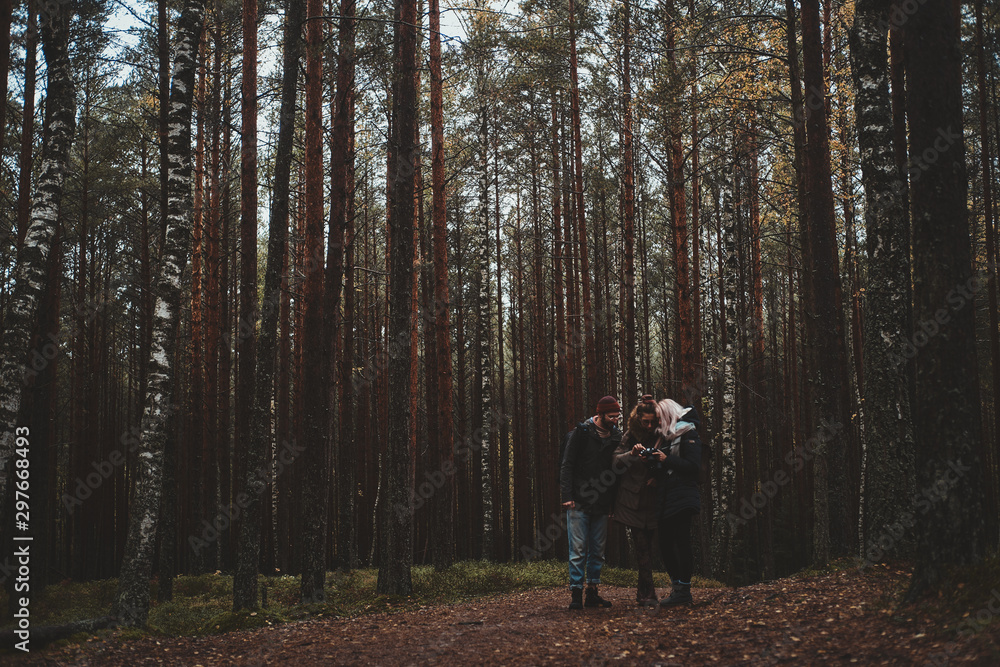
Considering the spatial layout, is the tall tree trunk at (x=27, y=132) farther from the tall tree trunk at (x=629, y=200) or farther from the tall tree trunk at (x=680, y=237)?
the tall tree trunk at (x=680, y=237)

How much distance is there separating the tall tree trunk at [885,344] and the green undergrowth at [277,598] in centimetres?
604

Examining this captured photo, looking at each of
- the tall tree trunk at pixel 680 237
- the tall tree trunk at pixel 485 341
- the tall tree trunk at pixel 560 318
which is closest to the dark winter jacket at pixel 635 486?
the tall tree trunk at pixel 680 237

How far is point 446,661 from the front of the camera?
544cm

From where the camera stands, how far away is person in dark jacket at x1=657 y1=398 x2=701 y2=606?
21.3ft

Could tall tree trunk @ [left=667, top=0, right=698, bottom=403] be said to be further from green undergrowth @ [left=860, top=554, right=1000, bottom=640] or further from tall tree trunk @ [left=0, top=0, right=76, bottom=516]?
tall tree trunk @ [left=0, top=0, right=76, bottom=516]

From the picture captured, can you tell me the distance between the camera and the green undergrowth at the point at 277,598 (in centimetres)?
839

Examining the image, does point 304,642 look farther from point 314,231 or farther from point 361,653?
point 314,231

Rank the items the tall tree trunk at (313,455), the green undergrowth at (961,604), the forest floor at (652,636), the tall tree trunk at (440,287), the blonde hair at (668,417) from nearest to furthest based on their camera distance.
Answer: the green undergrowth at (961,604) → the forest floor at (652,636) → the blonde hair at (668,417) → the tall tree trunk at (313,455) → the tall tree trunk at (440,287)

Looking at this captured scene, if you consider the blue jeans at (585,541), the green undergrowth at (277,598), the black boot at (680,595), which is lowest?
the green undergrowth at (277,598)

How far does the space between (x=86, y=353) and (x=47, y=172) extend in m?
11.8

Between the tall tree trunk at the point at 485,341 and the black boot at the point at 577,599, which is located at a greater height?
the tall tree trunk at the point at 485,341

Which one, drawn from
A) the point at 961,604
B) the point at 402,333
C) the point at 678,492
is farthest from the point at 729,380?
the point at 961,604

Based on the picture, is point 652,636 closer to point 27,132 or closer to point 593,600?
point 593,600

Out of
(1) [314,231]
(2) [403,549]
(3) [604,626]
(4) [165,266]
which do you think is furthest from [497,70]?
(3) [604,626]
